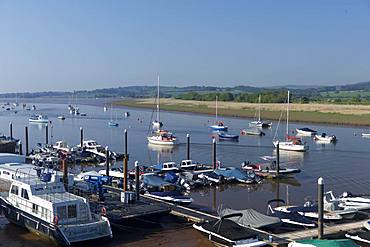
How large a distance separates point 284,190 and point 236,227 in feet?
51.7

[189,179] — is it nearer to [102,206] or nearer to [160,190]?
[160,190]

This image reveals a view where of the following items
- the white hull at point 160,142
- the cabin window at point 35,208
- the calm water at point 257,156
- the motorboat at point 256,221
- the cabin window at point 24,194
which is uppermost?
the cabin window at point 24,194

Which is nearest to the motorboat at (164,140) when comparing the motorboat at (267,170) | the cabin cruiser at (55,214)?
the motorboat at (267,170)

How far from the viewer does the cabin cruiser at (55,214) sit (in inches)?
828

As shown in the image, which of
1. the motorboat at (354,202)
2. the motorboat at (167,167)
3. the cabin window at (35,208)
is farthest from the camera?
the motorboat at (167,167)

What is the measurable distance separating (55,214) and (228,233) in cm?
708

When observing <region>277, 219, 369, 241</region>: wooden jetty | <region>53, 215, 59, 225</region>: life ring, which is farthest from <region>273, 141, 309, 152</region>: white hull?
<region>53, 215, 59, 225</region>: life ring

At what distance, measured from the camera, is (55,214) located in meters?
21.3

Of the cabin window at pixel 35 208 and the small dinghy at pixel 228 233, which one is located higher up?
the cabin window at pixel 35 208

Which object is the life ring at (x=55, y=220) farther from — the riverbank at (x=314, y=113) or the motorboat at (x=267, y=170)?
the riverbank at (x=314, y=113)

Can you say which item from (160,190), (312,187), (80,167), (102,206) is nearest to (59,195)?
(102,206)

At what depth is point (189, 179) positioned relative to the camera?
36719mm

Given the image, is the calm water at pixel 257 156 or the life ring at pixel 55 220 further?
the calm water at pixel 257 156

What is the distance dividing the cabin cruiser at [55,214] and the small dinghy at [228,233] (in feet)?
13.4
